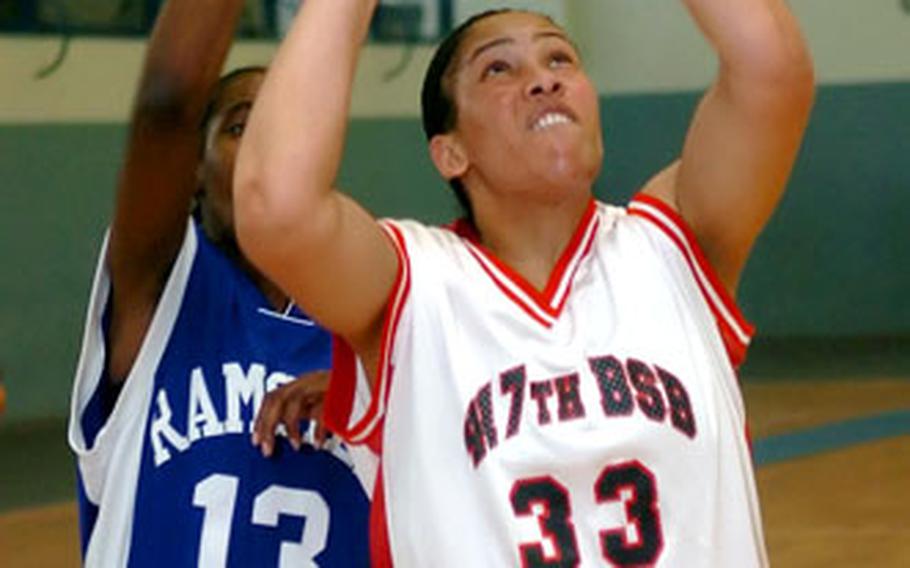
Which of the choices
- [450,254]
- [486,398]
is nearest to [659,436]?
[486,398]

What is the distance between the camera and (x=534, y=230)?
1.58 metres

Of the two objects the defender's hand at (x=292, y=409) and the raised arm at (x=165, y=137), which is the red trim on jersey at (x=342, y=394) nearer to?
the defender's hand at (x=292, y=409)

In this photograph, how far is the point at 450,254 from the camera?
1521 mm

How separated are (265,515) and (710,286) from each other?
526 millimetres

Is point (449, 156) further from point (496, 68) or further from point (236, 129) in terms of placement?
point (236, 129)

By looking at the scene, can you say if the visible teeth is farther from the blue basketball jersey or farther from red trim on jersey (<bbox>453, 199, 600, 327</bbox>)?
the blue basketball jersey

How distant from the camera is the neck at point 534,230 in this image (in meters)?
1.57

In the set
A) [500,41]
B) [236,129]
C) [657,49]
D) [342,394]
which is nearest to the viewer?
[342,394]

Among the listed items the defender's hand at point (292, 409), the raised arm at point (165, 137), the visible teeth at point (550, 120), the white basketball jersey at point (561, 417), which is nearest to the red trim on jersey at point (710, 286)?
the white basketball jersey at point (561, 417)

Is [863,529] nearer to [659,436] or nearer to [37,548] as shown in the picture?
[37,548]

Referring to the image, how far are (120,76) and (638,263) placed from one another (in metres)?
4.93

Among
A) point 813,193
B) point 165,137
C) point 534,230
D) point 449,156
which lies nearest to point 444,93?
point 449,156

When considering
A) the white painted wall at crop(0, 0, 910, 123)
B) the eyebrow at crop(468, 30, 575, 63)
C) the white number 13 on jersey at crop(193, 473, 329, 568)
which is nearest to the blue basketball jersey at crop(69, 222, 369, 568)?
the white number 13 on jersey at crop(193, 473, 329, 568)

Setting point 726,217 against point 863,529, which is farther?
point 863,529
